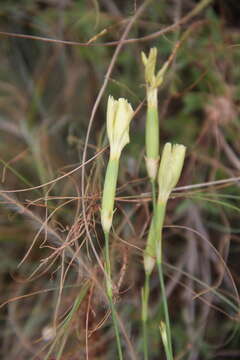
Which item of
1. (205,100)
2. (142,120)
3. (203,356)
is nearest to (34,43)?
(142,120)

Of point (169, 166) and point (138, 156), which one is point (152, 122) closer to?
point (169, 166)

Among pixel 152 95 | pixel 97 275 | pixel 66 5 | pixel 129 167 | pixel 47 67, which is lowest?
pixel 97 275

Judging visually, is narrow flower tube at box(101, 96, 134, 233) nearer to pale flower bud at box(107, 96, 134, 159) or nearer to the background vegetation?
pale flower bud at box(107, 96, 134, 159)

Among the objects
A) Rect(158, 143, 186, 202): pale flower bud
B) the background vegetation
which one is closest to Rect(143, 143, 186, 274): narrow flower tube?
Rect(158, 143, 186, 202): pale flower bud

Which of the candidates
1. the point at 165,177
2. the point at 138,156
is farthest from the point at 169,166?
the point at 138,156

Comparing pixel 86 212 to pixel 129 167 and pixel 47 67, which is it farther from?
pixel 47 67

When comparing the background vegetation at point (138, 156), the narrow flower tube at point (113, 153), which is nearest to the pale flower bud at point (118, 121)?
the narrow flower tube at point (113, 153)
